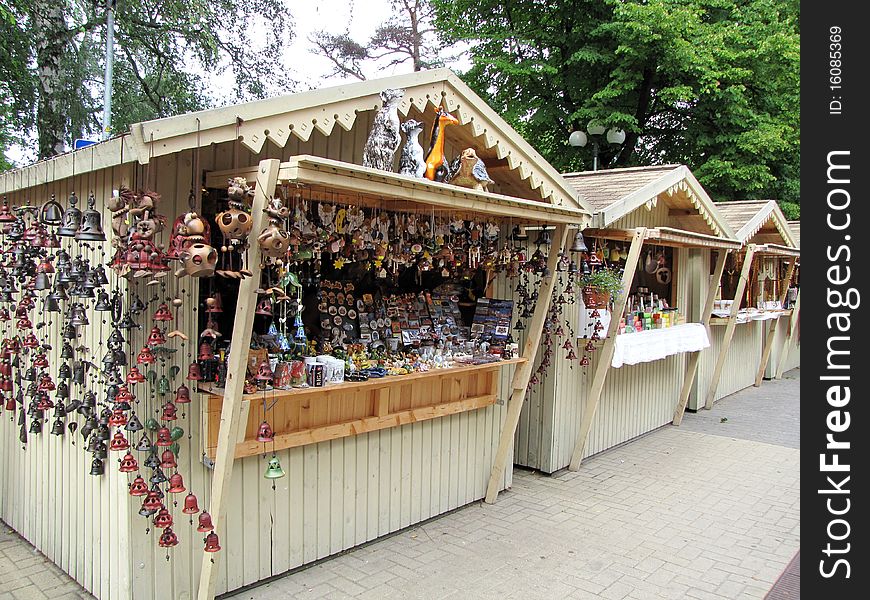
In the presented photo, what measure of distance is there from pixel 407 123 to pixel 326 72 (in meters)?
15.9

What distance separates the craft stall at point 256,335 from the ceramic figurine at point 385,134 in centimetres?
1

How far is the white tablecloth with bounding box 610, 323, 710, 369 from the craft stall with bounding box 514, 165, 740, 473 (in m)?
0.01

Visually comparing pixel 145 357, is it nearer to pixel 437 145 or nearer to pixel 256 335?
pixel 256 335

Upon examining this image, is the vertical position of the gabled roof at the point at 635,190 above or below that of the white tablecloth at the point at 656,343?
above

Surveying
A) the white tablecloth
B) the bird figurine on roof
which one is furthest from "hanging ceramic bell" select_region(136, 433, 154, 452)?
the white tablecloth

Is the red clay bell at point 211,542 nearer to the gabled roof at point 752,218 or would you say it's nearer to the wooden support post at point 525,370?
the wooden support post at point 525,370

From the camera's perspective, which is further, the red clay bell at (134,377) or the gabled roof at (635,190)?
the gabled roof at (635,190)

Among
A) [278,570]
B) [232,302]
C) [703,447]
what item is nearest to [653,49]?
[703,447]

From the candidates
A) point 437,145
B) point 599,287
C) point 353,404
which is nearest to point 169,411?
point 353,404

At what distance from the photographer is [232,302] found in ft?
13.3

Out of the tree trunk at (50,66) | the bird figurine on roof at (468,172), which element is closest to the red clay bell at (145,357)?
the bird figurine on roof at (468,172)

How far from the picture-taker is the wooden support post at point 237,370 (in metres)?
2.88

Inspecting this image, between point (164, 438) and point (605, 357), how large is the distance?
4.35 meters
